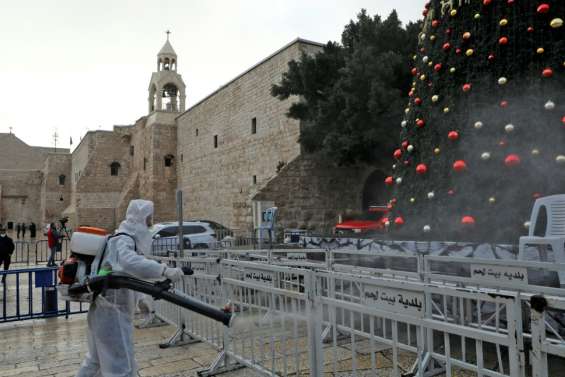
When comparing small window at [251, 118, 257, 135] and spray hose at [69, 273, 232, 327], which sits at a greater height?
small window at [251, 118, 257, 135]

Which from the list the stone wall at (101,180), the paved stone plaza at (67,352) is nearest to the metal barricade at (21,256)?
the paved stone plaza at (67,352)

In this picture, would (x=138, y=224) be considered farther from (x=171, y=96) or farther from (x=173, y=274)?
(x=171, y=96)

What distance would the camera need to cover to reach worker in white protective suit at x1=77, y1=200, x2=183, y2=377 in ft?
9.61

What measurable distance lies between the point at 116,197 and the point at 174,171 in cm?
797

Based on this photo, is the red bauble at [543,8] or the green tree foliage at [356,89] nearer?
the red bauble at [543,8]

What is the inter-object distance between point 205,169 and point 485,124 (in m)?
19.3

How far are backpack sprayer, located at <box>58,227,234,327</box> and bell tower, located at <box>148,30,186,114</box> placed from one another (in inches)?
1093

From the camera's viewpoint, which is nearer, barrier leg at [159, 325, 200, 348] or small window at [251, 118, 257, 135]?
barrier leg at [159, 325, 200, 348]

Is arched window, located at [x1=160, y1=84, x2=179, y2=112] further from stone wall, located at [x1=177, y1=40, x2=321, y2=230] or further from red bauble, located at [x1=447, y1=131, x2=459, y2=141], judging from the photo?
red bauble, located at [x1=447, y1=131, x2=459, y2=141]

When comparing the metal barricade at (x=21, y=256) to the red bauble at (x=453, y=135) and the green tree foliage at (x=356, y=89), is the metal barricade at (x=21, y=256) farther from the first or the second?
the red bauble at (x=453, y=135)

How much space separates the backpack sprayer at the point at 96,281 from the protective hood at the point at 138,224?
95 mm

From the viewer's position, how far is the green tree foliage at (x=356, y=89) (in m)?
12.6

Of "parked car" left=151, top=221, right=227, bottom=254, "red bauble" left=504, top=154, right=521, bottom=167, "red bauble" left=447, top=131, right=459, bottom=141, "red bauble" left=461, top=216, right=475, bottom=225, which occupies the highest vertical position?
"red bauble" left=447, top=131, right=459, bottom=141

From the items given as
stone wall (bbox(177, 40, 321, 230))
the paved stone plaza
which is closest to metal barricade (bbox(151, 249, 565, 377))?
the paved stone plaza
